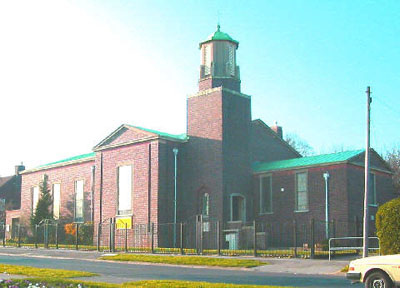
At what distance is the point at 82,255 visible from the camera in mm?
30391

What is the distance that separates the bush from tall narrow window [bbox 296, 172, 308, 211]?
48.9 feet

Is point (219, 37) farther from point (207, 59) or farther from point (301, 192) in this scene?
point (301, 192)

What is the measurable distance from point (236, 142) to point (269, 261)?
566 inches

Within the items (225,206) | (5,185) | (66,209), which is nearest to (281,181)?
(225,206)

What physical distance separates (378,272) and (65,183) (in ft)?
122

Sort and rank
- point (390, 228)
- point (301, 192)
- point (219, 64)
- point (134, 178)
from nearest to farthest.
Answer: point (390, 228), point (301, 192), point (134, 178), point (219, 64)

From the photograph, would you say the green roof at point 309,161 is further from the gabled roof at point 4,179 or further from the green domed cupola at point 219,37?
the gabled roof at point 4,179

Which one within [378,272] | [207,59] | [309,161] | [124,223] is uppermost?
[207,59]

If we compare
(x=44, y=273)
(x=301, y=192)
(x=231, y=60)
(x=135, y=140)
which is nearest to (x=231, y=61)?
(x=231, y=60)

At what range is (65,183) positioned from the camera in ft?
156

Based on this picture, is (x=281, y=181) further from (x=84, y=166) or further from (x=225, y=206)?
(x=84, y=166)

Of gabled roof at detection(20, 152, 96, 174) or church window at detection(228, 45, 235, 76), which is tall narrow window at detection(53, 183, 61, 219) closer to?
gabled roof at detection(20, 152, 96, 174)

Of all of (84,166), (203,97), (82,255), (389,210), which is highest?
(203,97)

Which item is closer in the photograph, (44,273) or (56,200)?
(44,273)
